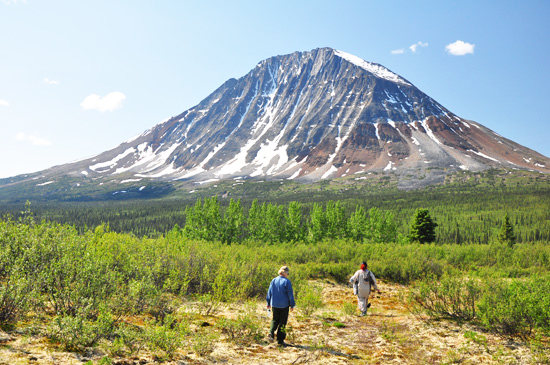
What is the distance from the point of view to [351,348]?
8266 mm

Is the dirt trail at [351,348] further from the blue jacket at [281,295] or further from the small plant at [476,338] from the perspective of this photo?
the blue jacket at [281,295]

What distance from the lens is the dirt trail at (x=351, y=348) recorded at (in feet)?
19.8

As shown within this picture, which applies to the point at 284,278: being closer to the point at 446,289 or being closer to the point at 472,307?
the point at 446,289

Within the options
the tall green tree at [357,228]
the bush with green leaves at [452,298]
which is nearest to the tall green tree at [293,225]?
the tall green tree at [357,228]

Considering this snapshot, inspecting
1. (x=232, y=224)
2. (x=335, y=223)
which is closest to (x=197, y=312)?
(x=232, y=224)

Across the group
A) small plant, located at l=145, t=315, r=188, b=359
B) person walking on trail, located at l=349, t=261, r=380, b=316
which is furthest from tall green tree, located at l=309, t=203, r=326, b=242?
small plant, located at l=145, t=315, r=188, b=359

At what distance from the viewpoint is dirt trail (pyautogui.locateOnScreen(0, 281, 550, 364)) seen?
6.03 m

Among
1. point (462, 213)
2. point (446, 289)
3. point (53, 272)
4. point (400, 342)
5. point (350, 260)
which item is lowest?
point (462, 213)

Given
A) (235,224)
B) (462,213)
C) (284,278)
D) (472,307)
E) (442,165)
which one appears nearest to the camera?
(284,278)

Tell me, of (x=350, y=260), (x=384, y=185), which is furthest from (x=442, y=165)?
(x=350, y=260)

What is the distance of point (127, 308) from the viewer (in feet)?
26.5

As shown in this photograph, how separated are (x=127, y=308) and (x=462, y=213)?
11690cm

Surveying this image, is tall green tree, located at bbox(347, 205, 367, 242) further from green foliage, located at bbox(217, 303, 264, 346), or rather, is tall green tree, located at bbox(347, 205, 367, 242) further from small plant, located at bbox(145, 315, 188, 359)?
small plant, located at bbox(145, 315, 188, 359)

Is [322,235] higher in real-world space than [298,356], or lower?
lower
